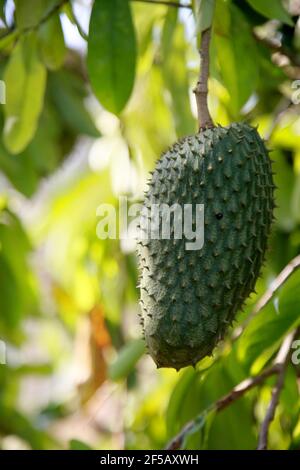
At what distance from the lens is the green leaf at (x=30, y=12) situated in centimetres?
217

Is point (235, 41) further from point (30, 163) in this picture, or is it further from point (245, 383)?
point (30, 163)

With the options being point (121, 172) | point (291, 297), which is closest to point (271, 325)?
point (291, 297)

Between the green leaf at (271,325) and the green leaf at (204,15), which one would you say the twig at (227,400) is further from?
the green leaf at (204,15)

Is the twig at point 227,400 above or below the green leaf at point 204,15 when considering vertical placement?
below

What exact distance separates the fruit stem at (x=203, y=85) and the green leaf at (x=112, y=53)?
16.7 inches

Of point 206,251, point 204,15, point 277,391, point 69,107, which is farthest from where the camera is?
point 69,107

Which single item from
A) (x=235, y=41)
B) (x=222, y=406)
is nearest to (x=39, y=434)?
(x=222, y=406)

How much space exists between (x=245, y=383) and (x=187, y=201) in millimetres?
634

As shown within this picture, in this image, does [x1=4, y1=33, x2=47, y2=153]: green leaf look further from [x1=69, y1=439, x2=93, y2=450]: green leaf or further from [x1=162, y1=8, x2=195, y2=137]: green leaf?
[x1=69, y1=439, x2=93, y2=450]: green leaf

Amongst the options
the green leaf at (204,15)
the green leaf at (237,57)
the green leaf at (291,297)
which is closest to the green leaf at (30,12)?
the green leaf at (237,57)

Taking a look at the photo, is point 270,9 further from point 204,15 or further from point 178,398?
point 178,398

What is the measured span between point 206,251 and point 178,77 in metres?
1.04

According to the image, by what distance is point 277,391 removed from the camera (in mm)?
2143
